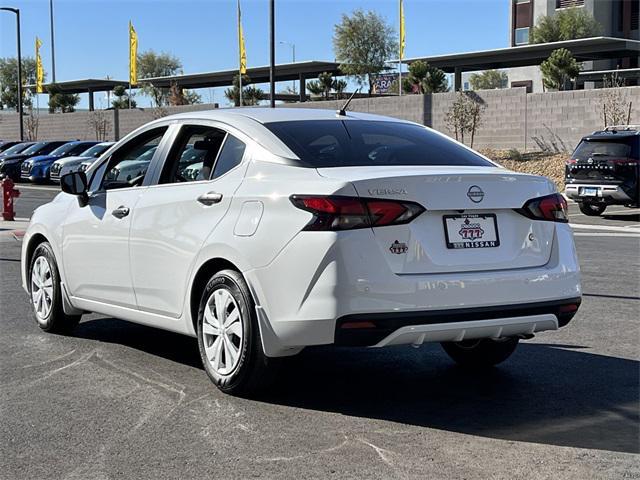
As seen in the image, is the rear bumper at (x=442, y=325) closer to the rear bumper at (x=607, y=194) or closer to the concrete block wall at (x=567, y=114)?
the rear bumper at (x=607, y=194)

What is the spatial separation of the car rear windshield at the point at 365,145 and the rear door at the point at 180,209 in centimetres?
38

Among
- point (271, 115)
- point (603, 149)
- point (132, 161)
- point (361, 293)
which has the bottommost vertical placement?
point (361, 293)

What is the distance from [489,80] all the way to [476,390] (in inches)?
3587

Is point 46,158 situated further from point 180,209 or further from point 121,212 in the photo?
point 180,209

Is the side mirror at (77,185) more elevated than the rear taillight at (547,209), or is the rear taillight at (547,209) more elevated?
the side mirror at (77,185)

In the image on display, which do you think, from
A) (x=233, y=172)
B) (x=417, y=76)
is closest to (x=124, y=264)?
(x=233, y=172)

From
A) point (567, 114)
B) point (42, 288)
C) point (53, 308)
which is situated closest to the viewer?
point (53, 308)

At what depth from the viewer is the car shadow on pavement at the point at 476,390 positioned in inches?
193

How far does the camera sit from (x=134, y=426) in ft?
15.9

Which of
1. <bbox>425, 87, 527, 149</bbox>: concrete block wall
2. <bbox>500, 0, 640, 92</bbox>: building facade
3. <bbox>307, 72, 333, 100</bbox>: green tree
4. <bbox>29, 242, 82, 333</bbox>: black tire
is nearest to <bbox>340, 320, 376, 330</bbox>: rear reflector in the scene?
A: <bbox>29, 242, 82, 333</bbox>: black tire

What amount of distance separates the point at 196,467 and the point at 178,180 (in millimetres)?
2431

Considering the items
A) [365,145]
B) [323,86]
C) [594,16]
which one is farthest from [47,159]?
[594,16]

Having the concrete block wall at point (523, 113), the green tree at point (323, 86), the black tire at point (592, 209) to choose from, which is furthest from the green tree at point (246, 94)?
the black tire at point (592, 209)

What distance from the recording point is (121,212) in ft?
21.0
